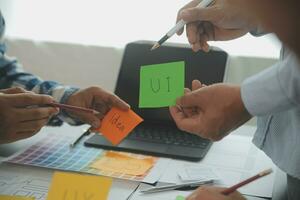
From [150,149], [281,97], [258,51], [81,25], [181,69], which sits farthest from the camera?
[81,25]

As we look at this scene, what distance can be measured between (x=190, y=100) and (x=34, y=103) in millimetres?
366

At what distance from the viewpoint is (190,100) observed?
83 centimetres

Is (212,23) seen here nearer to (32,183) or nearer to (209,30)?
(209,30)

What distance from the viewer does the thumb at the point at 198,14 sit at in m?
0.91

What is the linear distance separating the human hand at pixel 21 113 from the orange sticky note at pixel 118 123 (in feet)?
0.40

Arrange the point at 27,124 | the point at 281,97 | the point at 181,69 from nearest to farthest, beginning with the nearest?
the point at 281,97, the point at 181,69, the point at 27,124

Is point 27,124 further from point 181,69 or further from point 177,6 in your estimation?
point 177,6

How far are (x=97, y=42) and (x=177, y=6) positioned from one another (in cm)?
36

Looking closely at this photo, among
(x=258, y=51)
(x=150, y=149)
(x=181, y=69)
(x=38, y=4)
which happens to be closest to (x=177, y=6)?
(x=258, y=51)

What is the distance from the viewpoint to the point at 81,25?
1802 mm

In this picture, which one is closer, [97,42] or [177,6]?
[177,6]

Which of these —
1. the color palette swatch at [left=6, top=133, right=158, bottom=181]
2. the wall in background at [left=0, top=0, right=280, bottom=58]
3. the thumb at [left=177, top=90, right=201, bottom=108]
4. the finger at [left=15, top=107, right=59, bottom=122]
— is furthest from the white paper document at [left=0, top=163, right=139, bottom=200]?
the wall in background at [left=0, top=0, right=280, bottom=58]

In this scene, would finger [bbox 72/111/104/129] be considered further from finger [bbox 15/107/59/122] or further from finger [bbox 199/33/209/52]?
finger [bbox 199/33/209/52]

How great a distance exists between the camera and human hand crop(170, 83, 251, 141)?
2.47 ft
